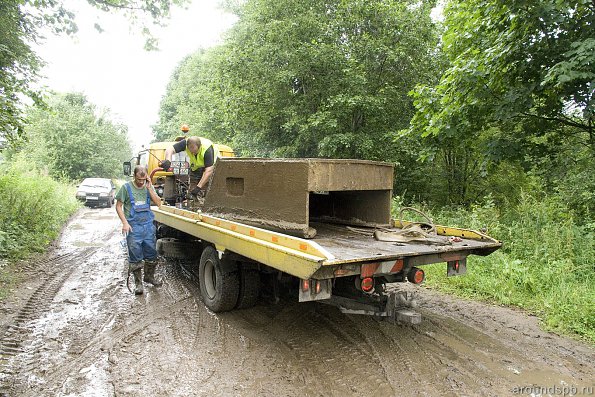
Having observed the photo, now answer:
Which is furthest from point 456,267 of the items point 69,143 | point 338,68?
point 69,143

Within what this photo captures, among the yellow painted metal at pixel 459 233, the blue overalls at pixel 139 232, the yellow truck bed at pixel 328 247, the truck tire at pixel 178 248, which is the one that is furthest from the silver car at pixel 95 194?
the yellow painted metal at pixel 459 233

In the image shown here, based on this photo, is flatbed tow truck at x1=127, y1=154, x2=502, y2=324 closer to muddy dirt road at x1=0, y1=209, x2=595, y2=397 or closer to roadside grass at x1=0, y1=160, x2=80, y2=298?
muddy dirt road at x1=0, y1=209, x2=595, y2=397

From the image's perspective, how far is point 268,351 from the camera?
3670 mm

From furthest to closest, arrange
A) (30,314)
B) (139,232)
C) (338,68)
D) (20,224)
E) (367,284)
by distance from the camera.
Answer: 1. (338,68)
2. (20,224)
3. (139,232)
4. (30,314)
5. (367,284)

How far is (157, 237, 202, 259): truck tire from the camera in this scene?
6.20 m

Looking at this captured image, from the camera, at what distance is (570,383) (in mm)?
3160

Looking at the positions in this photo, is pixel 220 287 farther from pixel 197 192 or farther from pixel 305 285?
pixel 197 192

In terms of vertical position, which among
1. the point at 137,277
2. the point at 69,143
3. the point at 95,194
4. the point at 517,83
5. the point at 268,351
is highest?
the point at 517,83

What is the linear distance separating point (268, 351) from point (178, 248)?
3311mm

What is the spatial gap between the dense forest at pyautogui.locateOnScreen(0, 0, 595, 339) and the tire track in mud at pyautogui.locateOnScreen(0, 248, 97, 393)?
8.92 feet

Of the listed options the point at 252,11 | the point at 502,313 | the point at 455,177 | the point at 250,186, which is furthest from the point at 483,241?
the point at 252,11

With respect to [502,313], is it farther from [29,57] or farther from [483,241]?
[29,57]

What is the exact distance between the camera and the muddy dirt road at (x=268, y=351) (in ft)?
10.1

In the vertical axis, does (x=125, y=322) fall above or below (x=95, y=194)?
below
